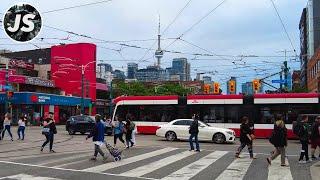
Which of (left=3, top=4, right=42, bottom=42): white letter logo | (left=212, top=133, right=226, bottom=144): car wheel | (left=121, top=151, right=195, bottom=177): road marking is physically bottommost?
(left=121, top=151, right=195, bottom=177): road marking

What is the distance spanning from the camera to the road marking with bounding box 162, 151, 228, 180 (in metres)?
13.8

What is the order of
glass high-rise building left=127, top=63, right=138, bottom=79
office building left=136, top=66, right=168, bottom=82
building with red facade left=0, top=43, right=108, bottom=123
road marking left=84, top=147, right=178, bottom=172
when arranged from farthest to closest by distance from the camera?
office building left=136, top=66, right=168, bottom=82, glass high-rise building left=127, top=63, right=138, bottom=79, building with red facade left=0, top=43, right=108, bottom=123, road marking left=84, top=147, right=178, bottom=172

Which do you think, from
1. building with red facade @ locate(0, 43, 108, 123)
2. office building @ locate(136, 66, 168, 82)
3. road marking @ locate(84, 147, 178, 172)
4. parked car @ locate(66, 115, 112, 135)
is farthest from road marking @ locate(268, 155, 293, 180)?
office building @ locate(136, 66, 168, 82)

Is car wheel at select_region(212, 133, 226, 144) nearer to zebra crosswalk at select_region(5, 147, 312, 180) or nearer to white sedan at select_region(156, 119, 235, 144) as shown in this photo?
Answer: white sedan at select_region(156, 119, 235, 144)

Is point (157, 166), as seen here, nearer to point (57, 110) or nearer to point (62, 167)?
point (62, 167)

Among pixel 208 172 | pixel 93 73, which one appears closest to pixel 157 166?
pixel 208 172

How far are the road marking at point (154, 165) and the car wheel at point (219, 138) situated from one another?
299 inches

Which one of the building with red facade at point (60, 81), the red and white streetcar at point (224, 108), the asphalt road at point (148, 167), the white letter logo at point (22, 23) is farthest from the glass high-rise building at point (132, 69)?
the asphalt road at point (148, 167)

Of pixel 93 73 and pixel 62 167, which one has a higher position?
pixel 93 73

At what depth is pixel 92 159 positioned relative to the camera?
1806cm

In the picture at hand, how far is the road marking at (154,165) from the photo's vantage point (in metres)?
14.4

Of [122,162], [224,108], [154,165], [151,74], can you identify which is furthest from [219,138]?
[151,74]

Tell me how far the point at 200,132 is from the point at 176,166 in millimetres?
13074

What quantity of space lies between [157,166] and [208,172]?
2.07m
